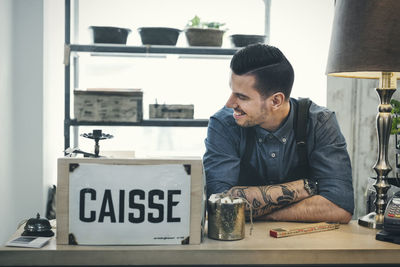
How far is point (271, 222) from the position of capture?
152cm

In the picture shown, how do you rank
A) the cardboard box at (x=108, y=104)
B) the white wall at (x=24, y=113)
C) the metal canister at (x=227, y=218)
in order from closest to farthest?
the metal canister at (x=227, y=218), the white wall at (x=24, y=113), the cardboard box at (x=108, y=104)

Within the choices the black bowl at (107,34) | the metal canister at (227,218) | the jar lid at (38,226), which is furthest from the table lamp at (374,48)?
the black bowl at (107,34)

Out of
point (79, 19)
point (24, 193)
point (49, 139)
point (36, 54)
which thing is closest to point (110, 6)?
point (79, 19)

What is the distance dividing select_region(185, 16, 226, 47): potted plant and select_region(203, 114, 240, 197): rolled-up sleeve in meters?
1.47

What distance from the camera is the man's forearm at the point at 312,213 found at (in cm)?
153

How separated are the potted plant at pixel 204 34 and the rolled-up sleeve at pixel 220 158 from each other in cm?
147

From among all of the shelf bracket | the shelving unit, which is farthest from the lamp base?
the shelf bracket

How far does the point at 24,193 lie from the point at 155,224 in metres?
2.14

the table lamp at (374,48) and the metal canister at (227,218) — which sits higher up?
the table lamp at (374,48)

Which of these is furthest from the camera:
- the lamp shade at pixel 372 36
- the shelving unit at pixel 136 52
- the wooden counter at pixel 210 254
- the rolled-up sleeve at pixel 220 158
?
the shelving unit at pixel 136 52

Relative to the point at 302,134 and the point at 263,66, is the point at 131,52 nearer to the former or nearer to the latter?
the point at 263,66

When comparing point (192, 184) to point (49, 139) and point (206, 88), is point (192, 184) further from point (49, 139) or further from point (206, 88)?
point (206, 88)

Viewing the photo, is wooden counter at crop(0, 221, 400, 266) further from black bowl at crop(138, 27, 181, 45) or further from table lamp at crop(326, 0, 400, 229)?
black bowl at crop(138, 27, 181, 45)

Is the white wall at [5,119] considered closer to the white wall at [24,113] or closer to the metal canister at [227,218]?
the white wall at [24,113]
